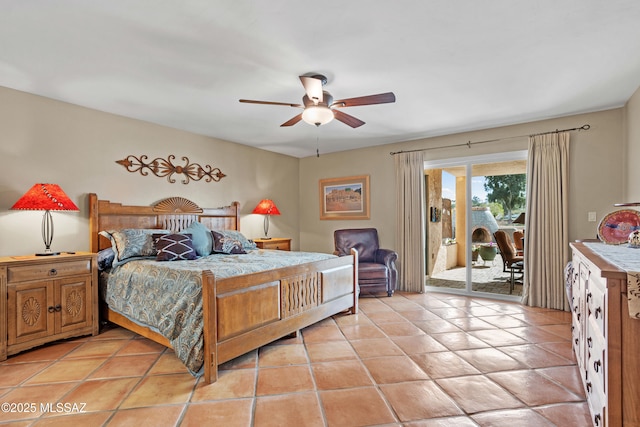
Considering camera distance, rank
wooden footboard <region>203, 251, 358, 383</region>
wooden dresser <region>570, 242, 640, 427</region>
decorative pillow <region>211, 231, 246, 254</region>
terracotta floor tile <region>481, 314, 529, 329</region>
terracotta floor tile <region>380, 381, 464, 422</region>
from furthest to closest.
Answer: decorative pillow <region>211, 231, 246, 254</region> < terracotta floor tile <region>481, 314, 529, 329</region> < wooden footboard <region>203, 251, 358, 383</region> < terracotta floor tile <region>380, 381, 464, 422</region> < wooden dresser <region>570, 242, 640, 427</region>

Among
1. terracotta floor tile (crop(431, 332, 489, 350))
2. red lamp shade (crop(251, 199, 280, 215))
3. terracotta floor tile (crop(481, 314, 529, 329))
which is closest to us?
terracotta floor tile (crop(431, 332, 489, 350))

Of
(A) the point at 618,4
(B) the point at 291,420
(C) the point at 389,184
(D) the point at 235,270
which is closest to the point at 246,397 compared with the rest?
(B) the point at 291,420

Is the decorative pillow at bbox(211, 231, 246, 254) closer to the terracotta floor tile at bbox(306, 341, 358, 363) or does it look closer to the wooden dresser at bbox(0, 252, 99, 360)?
the wooden dresser at bbox(0, 252, 99, 360)

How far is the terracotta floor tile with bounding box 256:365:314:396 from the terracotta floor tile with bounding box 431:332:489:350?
52.5 inches

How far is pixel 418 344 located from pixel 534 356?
0.92m

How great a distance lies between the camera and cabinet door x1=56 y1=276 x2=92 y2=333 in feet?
9.52

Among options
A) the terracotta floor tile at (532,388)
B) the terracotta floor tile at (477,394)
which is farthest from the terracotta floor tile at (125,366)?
the terracotta floor tile at (532,388)

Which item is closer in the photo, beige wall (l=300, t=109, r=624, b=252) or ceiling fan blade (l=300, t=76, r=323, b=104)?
ceiling fan blade (l=300, t=76, r=323, b=104)

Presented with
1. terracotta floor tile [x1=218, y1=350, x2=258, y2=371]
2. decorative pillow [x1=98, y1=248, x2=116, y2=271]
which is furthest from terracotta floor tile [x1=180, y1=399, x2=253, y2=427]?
decorative pillow [x1=98, y1=248, x2=116, y2=271]

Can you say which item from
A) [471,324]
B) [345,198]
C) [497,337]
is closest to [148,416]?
[497,337]

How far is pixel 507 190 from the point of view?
4.44m

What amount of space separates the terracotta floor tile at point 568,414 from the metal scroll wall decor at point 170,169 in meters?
4.45

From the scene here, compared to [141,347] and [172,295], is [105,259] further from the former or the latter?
[172,295]

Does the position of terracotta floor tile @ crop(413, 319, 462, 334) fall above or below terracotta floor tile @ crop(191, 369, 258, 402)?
above
